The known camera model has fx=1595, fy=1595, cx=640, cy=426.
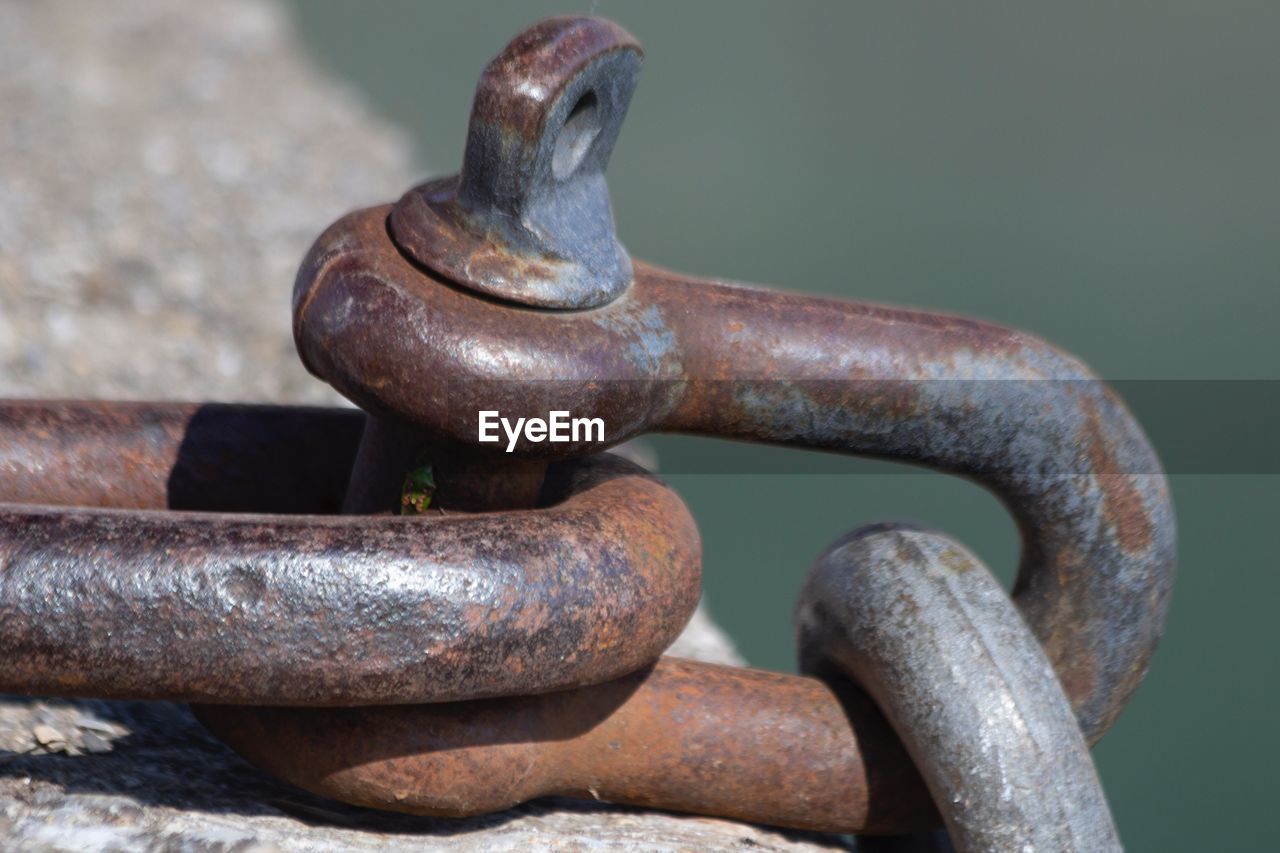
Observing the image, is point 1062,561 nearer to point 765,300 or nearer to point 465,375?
point 765,300

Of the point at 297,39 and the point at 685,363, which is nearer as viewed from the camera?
the point at 685,363

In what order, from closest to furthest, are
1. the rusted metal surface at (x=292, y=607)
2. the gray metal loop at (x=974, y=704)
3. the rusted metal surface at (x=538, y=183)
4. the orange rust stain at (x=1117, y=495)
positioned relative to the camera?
the rusted metal surface at (x=292, y=607)
the rusted metal surface at (x=538, y=183)
the gray metal loop at (x=974, y=704)
the orange rust stain at (x=1117, y=495)

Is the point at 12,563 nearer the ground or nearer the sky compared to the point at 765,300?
nearer the ground

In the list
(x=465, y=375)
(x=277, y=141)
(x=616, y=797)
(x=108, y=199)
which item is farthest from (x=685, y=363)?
(x=277, y=141)

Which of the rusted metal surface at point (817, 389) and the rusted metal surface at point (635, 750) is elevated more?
the rusted metal surface at point (817, 389)

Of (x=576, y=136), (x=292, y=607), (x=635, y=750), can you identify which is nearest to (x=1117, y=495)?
(x=635, y=750)

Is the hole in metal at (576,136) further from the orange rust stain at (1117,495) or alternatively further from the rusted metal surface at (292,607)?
the orange rust stain at (1117,495)

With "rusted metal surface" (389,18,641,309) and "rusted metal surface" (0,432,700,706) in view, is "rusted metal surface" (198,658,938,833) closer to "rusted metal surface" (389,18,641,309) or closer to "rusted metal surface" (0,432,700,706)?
"rusted metal surface" (0,432,700,706)

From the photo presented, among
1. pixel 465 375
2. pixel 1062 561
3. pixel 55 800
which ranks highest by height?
pixel 465 375

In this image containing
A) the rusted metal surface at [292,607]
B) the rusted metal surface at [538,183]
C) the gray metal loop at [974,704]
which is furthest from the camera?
the gray metal loop at [974,704]

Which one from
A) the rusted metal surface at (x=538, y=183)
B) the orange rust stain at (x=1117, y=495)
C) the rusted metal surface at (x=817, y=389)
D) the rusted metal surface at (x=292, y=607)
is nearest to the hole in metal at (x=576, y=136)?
the rusted metal surface at (x=538, y=183)
